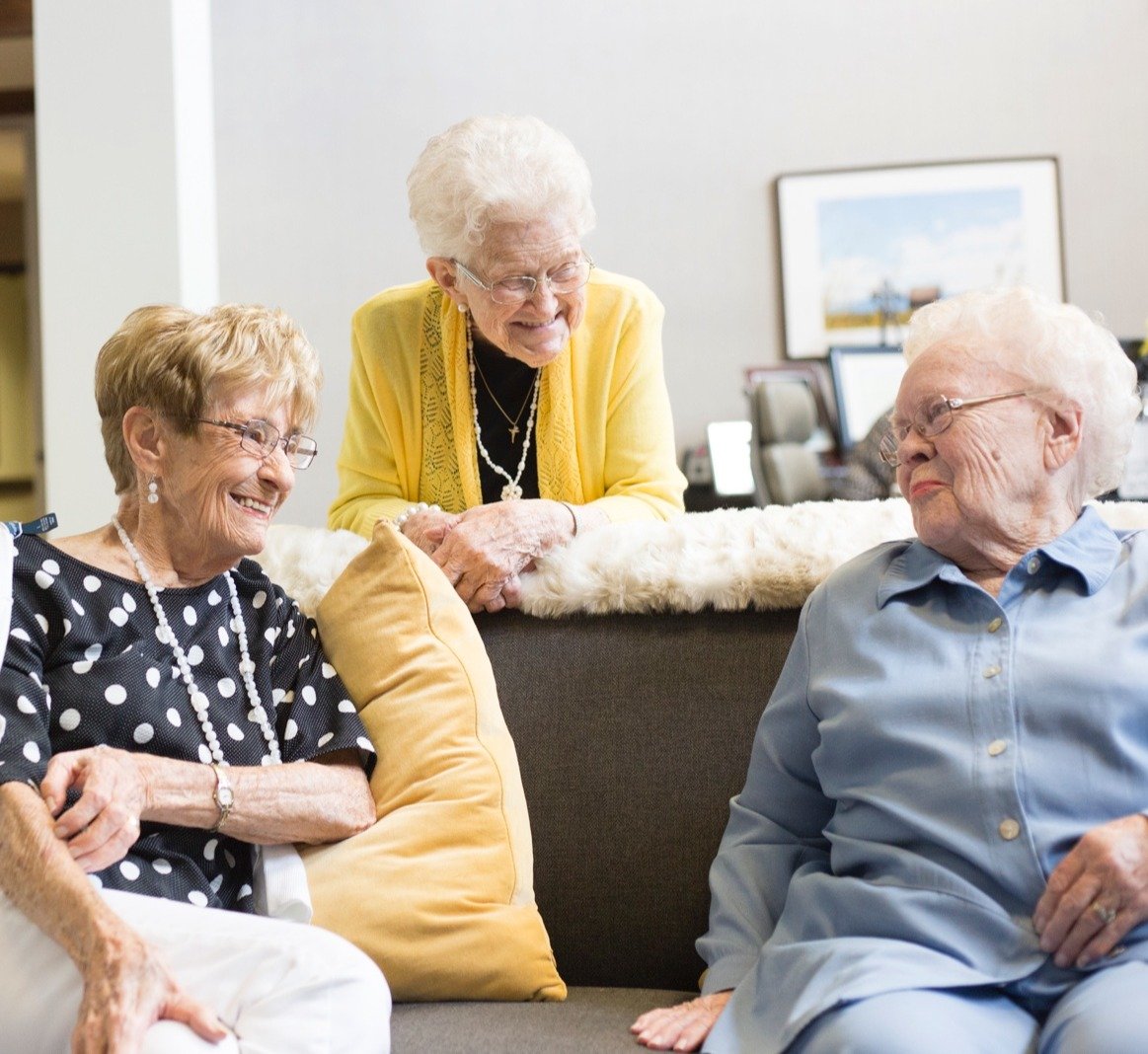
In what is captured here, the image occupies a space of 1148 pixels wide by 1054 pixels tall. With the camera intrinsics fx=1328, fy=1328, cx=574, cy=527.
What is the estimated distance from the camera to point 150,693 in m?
1.47

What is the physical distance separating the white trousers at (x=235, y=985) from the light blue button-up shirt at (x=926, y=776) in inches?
14.3

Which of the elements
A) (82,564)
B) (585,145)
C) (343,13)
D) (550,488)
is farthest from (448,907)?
(343,13)

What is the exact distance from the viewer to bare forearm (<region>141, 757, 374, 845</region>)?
1400 millimetres

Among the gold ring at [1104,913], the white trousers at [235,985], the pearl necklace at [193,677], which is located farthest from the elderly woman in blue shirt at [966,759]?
the pearl necklace at [193,677]

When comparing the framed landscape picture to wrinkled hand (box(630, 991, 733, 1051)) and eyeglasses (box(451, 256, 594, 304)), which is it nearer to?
eyeglasses (box(451, 256, 594, 304))

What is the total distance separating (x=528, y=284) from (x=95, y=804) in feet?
3.57

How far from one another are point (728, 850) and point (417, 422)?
1.03m

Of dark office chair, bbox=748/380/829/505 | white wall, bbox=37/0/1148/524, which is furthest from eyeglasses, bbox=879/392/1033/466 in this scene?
white wall, bbox=37/0/1148/524

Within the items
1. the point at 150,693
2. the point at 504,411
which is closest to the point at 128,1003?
the point at 150,693

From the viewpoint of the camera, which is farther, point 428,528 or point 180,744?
point 428,528

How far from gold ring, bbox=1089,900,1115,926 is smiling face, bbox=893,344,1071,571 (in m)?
0.40

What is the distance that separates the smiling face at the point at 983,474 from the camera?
1.46m

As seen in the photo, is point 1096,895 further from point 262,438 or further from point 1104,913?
point 262,438

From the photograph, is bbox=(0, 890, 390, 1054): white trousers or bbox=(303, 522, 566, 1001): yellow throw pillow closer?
bbox=(0, 890, 390, 1054): white trousers
